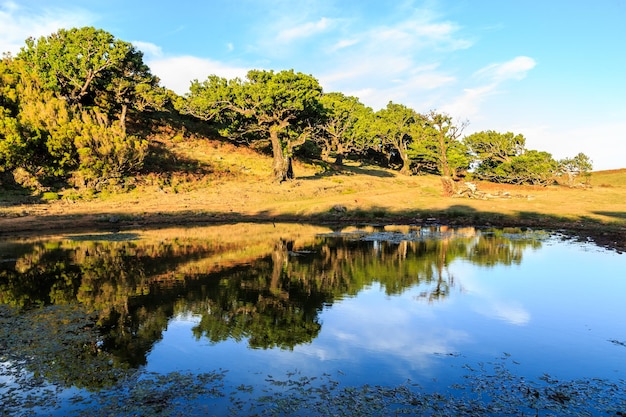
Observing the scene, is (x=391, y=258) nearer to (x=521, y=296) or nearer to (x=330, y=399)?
(x=521, y=296)

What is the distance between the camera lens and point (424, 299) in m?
14.8

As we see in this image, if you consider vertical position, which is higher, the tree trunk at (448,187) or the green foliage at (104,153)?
the green foliage at (104,153)

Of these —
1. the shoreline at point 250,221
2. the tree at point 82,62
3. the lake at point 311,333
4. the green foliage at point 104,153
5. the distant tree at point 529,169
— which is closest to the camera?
the lake at point 311,333

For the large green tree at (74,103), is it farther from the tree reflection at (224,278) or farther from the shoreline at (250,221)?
the tree reflection at (224,278)

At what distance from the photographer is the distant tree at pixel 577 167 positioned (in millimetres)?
63500

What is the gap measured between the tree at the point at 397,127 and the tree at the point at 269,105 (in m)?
29.0

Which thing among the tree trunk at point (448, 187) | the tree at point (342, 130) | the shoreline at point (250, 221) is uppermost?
the tree at point (342, 130)

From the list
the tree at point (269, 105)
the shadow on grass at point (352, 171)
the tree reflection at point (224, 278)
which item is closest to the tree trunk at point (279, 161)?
the tree at point (269, 105)

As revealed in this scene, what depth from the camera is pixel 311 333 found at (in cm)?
1139

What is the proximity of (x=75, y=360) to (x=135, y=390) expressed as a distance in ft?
7.47

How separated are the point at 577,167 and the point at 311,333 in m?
66.2

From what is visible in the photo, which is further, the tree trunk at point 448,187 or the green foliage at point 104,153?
the tree trunk at point 448,187

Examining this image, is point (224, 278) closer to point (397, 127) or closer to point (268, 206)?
point (268, 206)

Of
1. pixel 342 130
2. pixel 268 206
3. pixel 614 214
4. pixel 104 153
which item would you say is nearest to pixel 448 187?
pixel 614 214
